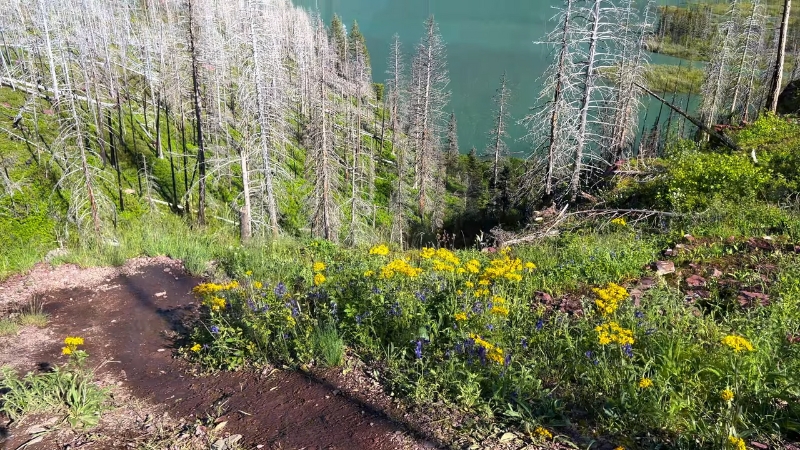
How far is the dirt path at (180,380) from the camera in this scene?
364cm

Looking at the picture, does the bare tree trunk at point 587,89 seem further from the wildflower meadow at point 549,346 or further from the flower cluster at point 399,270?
the flower cluster at point 399,270

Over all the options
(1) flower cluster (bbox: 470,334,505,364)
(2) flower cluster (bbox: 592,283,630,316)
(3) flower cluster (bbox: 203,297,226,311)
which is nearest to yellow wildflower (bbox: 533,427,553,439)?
(1) flower cluster (bbox: 470,334,505,364)

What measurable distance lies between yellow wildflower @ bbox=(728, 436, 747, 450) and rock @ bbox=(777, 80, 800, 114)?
19.6 metres

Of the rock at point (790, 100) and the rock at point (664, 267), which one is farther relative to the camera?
the rock at point (790, 100)

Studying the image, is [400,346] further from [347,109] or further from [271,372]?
[347,109]

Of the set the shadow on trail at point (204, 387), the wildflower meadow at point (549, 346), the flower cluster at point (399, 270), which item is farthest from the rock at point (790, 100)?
the shadow on trail at point (204, 387)

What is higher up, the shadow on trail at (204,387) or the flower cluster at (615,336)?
the flower cluster at (615,336)

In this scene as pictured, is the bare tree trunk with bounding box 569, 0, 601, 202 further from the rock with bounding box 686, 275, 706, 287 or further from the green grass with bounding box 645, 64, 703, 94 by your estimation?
the green grass with bounding box 645, 64, 703, 94

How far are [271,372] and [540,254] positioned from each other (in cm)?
485

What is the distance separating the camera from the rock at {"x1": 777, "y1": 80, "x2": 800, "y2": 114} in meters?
17.1

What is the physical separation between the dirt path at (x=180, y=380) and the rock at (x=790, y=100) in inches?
808

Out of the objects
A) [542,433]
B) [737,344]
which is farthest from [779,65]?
[542,433]

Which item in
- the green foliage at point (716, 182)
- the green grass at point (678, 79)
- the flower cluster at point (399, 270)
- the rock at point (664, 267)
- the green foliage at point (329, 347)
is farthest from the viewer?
the green grass at point (678, 79)

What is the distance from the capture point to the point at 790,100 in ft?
58.1
